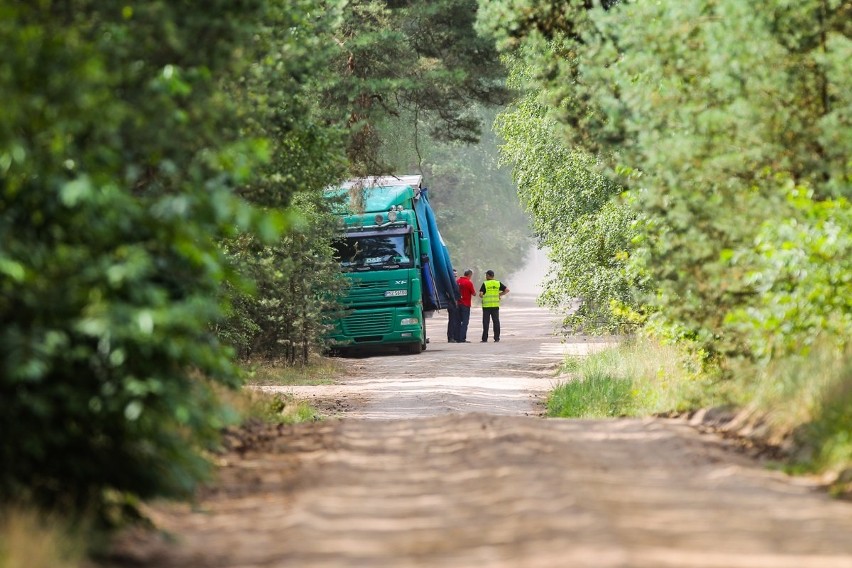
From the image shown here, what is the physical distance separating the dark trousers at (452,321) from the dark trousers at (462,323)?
0.28 feet

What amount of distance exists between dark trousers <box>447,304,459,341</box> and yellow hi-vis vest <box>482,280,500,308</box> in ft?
2.72

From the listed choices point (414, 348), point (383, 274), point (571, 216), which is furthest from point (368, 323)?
point (571, 216)

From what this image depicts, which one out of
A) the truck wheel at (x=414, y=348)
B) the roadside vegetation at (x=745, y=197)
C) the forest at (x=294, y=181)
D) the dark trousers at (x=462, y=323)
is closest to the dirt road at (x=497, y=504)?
the forest at (x=294, y=181)

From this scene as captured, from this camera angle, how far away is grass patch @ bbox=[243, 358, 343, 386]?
25766 mm

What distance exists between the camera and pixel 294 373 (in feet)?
90.1

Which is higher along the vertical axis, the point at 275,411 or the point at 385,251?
the point at 385,251

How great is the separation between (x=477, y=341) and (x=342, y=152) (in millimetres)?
25593

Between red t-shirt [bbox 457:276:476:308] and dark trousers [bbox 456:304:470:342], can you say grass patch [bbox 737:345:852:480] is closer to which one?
dark trousers [bbox 456:304:470:342]

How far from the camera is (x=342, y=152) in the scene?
55.6 feet

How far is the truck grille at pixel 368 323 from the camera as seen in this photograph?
33.6 meters

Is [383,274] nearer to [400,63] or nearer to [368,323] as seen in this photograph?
[368,323]

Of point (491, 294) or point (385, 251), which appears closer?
point (385, 251)

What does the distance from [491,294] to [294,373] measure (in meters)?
12.8

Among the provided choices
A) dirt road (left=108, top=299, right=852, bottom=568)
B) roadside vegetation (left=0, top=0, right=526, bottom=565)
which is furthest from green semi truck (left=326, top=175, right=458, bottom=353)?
roadside vegetation (left=0, top=0, right=526, bottom=565)
